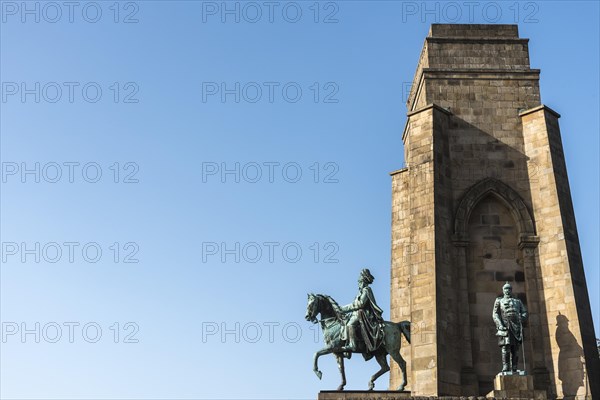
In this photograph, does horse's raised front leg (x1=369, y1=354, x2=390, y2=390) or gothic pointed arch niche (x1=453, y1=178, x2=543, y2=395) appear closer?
horse's raised front leg (x1=369, y1=354, x2=390, y2=390)

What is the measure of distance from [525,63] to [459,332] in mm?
9036

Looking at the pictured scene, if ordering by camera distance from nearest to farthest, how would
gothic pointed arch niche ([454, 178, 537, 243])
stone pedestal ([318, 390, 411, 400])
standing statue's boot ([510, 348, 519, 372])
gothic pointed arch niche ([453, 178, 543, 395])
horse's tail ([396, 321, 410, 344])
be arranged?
stone pedestal ([318, 390, 411, 400])
standing statue's boot ([510, 348, 519, 372])
horse's tail ([396, 321, 410, 344])
gothic pointed arch niche ([453, 178, 543, 395])
gothic pointed arch niche ([454, 178, 537, 243])

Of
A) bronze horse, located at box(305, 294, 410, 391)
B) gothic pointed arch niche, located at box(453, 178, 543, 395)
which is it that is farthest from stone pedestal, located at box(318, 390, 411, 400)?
gothic pointed arch niche, located at box(453, 178, 543, 395)

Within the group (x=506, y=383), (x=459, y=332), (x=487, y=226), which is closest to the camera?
(x=506, y=383)

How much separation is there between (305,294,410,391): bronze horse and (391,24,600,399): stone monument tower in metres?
0.79

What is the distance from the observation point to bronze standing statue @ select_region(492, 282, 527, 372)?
18.2 metres

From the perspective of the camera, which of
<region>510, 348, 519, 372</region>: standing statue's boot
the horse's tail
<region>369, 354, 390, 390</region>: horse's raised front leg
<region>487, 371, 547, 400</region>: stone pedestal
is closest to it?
<region>487, 371, 547, 400</region>: stone pedestal

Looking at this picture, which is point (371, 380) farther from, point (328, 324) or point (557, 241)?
point (557, 241)

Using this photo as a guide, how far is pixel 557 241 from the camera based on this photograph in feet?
67.8

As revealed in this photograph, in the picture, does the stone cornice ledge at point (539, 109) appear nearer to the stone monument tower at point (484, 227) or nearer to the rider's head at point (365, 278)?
the stone monument tower at point (484, 227)

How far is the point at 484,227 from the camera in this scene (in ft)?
70.8

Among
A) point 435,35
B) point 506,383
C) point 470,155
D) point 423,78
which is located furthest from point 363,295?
point 435,35

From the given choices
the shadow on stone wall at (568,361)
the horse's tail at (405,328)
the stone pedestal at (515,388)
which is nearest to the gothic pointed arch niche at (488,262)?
the shadow on stone wall at (568,361)

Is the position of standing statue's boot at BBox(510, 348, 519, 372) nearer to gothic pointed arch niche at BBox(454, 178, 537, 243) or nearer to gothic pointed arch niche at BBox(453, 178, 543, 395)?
gothic pointed arch niche at BBox(453, 178, 543, 395)
